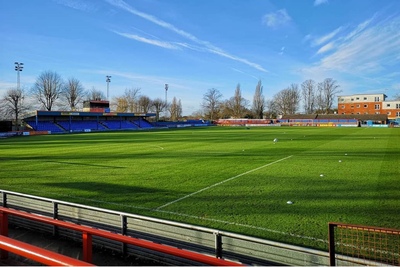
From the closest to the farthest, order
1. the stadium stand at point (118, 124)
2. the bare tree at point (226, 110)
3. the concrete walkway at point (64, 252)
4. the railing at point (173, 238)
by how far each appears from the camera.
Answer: the railing at point (173, 238) < the concrete walkway at point (64, 252) < the stadium stand at point (118, 124) < the bare tree at point (226, 110)

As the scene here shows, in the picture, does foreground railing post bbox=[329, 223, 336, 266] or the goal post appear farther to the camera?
the goal post

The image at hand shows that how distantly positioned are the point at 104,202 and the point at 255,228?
4.89 m

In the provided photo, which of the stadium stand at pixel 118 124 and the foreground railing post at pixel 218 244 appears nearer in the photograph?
the foreground railing post at pixel 218 244

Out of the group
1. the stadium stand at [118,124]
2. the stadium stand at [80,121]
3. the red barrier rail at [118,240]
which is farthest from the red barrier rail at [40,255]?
the stadium stand at [118,124]

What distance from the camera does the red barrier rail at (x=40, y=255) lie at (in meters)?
2.37

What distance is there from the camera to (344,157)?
59.3 feet

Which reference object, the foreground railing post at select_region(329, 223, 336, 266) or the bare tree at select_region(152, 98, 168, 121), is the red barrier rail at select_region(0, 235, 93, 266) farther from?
the bare tree at select_region(152, 98, 168, 121)

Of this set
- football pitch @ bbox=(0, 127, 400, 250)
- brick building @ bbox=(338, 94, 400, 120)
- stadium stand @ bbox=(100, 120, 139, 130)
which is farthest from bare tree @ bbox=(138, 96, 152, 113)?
football pitch @ bbox=(0, 127, 400, 250)

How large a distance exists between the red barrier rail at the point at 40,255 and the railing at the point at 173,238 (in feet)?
8.73

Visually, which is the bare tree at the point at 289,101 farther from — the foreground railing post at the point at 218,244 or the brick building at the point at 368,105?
the foreground railing post at the point at 218,244

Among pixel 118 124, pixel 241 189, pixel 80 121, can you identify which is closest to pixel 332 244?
pixel 241 189

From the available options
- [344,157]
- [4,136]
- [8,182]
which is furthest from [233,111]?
[8,182]

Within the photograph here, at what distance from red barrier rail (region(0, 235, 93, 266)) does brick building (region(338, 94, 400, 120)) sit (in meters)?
115

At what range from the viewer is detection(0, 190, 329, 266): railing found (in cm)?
464
